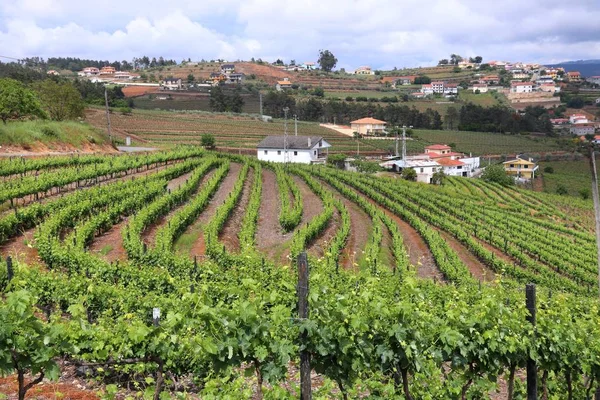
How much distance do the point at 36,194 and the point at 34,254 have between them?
859cm

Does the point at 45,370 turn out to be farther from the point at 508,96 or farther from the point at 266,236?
the point at 508,96

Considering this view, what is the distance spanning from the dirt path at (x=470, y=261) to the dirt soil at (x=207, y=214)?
13475 millimetres

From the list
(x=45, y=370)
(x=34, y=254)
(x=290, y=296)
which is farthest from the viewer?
(x=34, y=254)

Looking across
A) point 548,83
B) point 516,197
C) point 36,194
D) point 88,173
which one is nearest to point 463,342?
point 36,194

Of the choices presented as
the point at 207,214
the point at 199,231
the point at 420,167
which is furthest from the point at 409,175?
the point at 199,231

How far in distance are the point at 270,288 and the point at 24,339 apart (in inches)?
157

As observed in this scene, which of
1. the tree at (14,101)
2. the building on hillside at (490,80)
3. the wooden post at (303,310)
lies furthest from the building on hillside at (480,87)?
the wooden post at (303,310)

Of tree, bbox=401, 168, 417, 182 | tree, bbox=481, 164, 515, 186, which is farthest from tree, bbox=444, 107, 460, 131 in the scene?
tree, bbox=401, 168, 417, 182

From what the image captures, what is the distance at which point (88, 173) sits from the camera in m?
30.8

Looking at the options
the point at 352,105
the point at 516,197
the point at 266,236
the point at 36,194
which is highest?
the point at 352,105

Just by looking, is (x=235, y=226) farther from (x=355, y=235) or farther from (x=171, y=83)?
(x=171, y=83)

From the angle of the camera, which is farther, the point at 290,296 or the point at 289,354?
the point at 290,296

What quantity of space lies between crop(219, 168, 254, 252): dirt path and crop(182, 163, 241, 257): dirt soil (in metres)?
1.02

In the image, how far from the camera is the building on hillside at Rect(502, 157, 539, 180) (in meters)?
84.1
